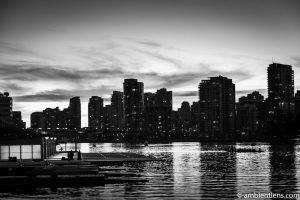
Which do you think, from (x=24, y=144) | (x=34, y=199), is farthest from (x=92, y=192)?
(x=24, y=144)

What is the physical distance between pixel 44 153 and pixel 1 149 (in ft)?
23.0

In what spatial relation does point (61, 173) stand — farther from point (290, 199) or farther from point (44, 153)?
point (44, 153)

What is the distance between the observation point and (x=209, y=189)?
150ft

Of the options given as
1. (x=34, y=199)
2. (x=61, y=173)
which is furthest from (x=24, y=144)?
(x=34, y=199)

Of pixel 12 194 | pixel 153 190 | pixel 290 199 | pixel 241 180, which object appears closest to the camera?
pixel 290 199

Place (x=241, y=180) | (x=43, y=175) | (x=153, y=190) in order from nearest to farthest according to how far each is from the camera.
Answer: (x=153, y=190) → (x=43, y=175) → (x=241, y=180)

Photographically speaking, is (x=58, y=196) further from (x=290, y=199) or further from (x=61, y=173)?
(x=290, y=199)

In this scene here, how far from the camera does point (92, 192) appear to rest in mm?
42875

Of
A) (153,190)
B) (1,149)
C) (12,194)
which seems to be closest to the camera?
(12,194)

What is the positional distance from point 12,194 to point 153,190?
11094 millimetres

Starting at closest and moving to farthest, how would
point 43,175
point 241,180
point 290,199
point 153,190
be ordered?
point 290,199 < point 153,190 < point 43,175 < point 241,180

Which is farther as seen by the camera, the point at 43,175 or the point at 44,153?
the point at 44,153

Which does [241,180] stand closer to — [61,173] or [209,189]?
[209,189]

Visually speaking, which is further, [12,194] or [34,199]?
[12,194]
